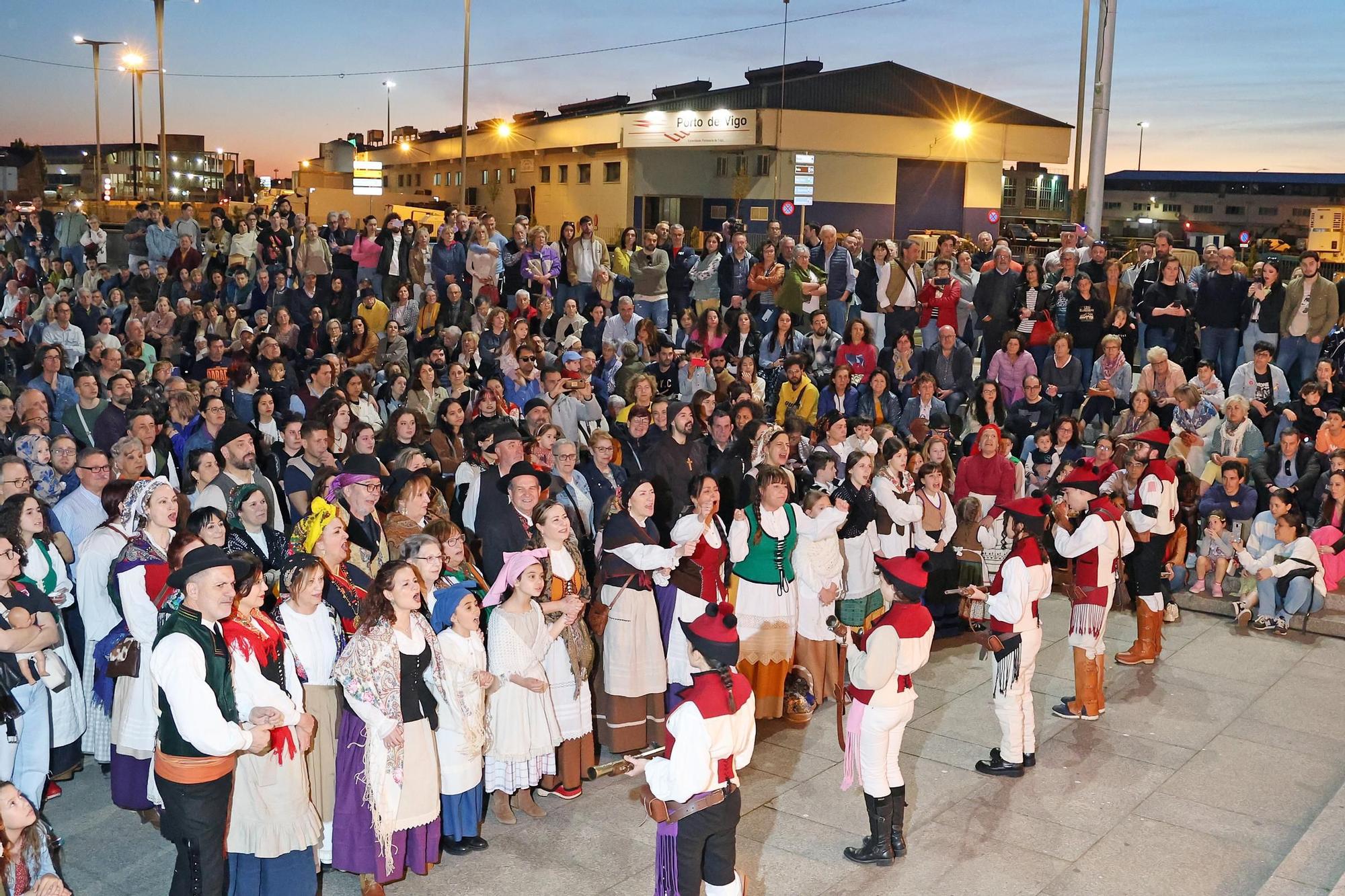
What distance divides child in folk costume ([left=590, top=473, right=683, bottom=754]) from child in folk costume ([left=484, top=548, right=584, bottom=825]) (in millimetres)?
564

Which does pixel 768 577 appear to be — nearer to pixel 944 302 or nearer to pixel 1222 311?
pixel 944 302

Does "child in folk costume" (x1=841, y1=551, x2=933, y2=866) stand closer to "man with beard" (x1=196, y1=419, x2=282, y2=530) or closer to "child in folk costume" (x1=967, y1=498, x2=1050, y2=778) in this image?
"child in folk costume" (x1=967, y1=498, x2=1050, y2=778)

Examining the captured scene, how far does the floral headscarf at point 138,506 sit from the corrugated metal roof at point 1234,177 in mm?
88812

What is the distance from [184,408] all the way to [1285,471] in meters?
9.31

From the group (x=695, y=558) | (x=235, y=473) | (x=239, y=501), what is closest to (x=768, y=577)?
(x=695, y=558)

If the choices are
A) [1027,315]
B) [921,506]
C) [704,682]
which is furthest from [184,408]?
[1027,315]

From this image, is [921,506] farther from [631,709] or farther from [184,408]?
[184,408]

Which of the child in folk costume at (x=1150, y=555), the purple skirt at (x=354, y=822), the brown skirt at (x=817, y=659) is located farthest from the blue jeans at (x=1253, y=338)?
the purple skirt at (x=354, y=822)

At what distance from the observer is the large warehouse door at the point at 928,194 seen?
33344 mm

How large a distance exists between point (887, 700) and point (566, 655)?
67.3 inches

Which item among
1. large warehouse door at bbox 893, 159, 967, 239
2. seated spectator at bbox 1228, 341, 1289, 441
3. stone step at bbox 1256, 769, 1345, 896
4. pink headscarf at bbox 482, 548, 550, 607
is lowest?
stone step at bbox 1256, 769, 1345, 896

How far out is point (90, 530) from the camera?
7.16 m

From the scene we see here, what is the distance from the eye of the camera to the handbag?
5.84 metres

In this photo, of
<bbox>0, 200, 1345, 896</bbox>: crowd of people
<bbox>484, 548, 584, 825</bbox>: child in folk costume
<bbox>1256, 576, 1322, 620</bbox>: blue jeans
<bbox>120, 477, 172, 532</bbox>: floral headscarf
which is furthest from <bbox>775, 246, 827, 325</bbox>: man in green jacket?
<bbox>120, 477, 172, 532</bbox>: floral headscarf
